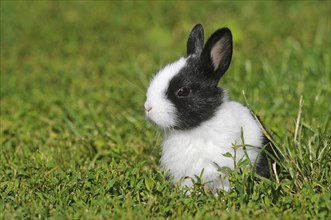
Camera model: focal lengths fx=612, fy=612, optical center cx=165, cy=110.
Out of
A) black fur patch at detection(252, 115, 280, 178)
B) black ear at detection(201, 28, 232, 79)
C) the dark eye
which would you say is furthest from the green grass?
black ear at detection(201, 28, 232, 79)

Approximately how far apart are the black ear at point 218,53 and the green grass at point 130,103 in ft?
2.29

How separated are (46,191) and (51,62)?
4.21 m

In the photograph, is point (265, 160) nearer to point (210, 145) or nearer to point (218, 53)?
point (210, 145)

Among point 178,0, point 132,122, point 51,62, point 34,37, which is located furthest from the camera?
point 178,0

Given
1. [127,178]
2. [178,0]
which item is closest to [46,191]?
[127,178]

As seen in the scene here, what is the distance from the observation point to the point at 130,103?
21.6 feet

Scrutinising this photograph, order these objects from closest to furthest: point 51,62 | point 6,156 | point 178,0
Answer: point 6,156
point 51,62
point 178,0

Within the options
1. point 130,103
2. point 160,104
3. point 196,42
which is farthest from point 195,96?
point 130,103

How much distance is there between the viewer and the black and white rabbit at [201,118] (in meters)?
4.33

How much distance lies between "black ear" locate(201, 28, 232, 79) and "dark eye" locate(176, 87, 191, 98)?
231mm

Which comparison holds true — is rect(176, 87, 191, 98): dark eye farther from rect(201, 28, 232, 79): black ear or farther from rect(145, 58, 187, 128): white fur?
rect(201, 28, 232, 79): black ear

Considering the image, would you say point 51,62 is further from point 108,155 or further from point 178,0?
point 108,155

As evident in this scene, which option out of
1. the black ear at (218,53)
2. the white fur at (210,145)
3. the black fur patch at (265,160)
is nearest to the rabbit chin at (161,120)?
the white fur at (210,145)

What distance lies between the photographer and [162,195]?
162 inches
